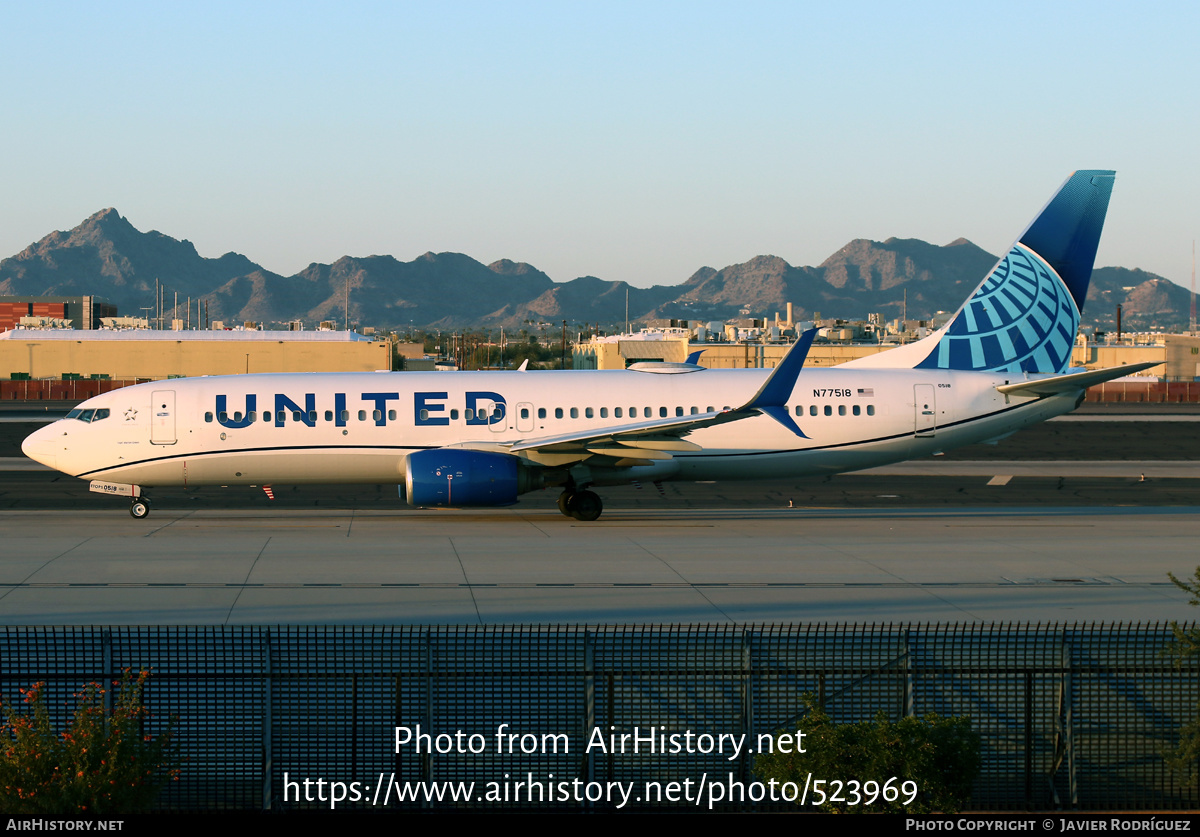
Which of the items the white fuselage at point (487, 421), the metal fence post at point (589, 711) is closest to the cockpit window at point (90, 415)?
the white fuselage at point (487, 421)

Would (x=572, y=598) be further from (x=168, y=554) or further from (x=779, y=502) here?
(x=779, y=502)

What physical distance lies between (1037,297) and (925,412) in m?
5.63

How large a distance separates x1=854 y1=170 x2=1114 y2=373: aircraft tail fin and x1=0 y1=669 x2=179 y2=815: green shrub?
27.7 meters

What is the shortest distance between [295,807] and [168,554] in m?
14.7

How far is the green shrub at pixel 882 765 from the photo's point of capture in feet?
32.0

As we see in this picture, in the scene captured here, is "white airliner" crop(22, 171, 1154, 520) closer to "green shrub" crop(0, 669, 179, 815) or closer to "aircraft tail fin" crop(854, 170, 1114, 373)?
"aircraft tail fin" crop(854, 170, 1114, 373)

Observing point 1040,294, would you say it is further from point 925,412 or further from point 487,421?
point 487,421

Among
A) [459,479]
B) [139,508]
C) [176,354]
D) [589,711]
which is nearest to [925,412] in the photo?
[459,479]

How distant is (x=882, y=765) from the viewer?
383 inches

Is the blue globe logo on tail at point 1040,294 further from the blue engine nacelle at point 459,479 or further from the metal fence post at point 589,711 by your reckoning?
the metal fence post at point 589,711

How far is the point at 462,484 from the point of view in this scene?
92.2ft

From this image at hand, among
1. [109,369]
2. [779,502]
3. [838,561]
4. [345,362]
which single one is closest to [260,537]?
[838,561]

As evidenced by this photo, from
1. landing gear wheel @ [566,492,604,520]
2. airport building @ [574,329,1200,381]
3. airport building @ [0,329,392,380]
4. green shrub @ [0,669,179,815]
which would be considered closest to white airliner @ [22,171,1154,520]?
landing gear wheel @ [566,492,604,520]

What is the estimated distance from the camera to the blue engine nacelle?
91.9 feet
